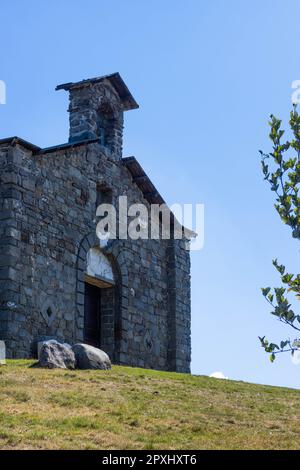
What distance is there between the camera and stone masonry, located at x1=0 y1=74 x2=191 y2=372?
1797cm

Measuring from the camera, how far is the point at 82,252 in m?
20.1

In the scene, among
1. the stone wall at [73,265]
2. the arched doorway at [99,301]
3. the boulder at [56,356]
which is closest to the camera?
the boulder at [56,356]

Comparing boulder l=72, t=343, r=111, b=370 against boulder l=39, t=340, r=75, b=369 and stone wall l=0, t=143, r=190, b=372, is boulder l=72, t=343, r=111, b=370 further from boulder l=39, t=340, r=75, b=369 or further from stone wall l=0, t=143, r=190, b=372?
stone wall l=0, t=143, r=190, b=372

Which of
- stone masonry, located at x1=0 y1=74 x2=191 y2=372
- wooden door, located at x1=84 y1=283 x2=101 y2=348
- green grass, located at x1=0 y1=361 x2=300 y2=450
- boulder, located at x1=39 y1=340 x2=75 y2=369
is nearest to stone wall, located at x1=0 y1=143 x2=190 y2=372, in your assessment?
stone masonry, located at x1=0 y1=74 x2=191 y2=372

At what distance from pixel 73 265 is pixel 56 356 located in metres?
4.19

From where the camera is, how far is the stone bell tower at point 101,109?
2139 centimetres

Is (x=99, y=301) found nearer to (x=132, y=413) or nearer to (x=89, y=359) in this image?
(x=89, y=359)

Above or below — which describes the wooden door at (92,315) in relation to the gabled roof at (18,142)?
below

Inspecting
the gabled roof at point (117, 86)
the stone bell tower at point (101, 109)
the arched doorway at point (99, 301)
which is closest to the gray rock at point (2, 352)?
the arched doorway at point (99, 301)

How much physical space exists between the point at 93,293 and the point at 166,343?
9.21ft

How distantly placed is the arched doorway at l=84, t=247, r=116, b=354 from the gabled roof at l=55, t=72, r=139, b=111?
4.21 metres

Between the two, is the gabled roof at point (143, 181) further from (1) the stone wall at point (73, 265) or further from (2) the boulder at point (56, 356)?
(2) the boulder at point (56, 356)

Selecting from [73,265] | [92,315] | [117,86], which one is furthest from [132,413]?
[117,86]

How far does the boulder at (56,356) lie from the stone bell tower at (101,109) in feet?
21.6
